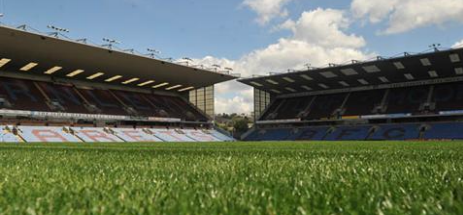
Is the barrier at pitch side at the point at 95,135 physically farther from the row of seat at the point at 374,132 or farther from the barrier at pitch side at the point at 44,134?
the row of seat at the point at 374,132

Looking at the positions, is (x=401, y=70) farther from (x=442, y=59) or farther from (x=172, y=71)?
(x=172, y=71)

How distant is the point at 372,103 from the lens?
189 feet

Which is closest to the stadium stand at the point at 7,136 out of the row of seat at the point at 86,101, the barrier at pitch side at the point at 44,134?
the barrier at pitch side at the point at 44,134

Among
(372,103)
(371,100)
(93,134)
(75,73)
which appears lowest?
(93,134)

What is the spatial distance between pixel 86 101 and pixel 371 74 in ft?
139

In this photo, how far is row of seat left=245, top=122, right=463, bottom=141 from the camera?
158 feet

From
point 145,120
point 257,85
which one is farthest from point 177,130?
point 257,85

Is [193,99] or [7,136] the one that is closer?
[7,136]

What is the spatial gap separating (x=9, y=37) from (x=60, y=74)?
16052mm

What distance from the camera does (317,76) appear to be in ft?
184

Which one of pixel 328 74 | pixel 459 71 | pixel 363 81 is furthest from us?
pixel 363 81

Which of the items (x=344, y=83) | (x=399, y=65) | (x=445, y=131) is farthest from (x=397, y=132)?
(x=344, y=83)

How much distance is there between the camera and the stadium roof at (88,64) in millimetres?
38688

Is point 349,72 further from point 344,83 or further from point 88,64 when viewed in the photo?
point 88,64
